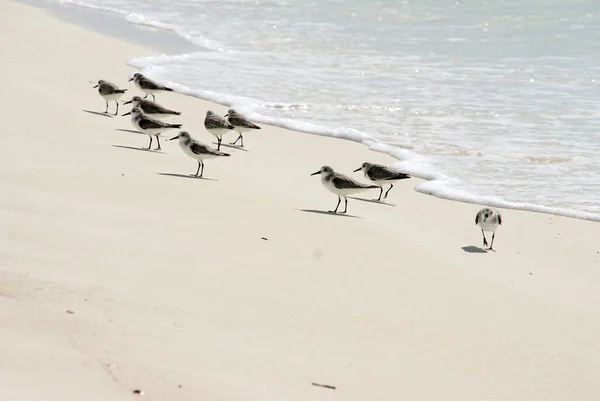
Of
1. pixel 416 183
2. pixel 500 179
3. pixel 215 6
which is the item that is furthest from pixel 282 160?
pixel 215 6

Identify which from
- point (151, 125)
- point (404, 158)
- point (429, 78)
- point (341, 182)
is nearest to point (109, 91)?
point (151, 125)

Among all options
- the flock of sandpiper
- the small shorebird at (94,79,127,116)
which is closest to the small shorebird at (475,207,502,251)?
the flock of sandpiper

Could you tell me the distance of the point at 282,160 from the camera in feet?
33.1

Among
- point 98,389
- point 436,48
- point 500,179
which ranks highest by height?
point 436,48

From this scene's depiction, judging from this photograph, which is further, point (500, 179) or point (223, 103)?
point (223, 103)

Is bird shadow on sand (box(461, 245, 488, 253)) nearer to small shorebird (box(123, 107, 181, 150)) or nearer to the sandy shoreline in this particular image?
the sandy shoreline

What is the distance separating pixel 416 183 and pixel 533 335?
3.78 meters

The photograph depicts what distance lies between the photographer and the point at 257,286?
5906 millimetres

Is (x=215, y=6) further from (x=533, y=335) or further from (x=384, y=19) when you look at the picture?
(x=533, y=335)

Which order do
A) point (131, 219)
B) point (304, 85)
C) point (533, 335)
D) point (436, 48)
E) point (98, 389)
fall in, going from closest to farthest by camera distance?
point (98, 389) → point (533, 335) → point (131, 219) → point (304, 85) → point (436, 48)

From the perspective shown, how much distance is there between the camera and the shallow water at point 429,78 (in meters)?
10.3

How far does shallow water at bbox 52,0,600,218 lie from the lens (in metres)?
10.3

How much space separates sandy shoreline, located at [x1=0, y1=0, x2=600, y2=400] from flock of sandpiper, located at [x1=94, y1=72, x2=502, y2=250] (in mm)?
172

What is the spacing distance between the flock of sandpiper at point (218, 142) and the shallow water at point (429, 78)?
76cm
